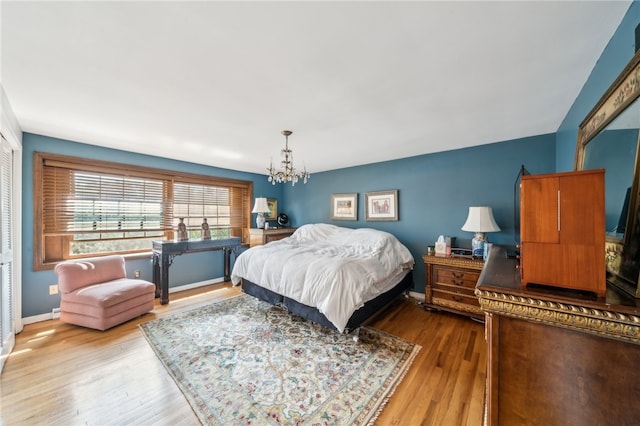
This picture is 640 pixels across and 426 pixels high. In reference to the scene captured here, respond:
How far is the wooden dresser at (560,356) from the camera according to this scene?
0.65m

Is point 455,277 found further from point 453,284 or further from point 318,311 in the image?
point 318,311

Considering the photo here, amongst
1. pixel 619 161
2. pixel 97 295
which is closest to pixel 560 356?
pixel 619 161

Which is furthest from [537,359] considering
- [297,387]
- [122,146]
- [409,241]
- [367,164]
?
[122,146]

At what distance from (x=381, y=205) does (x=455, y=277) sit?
1.65m

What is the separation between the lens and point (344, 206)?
4645 mm

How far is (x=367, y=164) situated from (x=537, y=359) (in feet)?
12.7

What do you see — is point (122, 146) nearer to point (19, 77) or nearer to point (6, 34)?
point (19, 77)

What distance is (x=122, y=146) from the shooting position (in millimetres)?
3273

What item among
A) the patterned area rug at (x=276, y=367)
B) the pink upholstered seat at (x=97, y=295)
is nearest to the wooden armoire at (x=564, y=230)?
the patterned area rug at (x=276, y=367)

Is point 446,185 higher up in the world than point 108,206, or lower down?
higher up

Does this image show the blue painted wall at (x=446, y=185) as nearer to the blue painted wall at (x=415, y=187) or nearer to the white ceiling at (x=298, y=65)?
the blue painted wall at (x=415, y=187)

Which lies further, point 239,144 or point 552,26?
point 239,144

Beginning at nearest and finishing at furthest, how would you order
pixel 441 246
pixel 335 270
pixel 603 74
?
pixel 603 74 < pixel 335 270 < pixel 441 246

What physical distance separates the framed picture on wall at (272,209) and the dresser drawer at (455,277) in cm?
367
